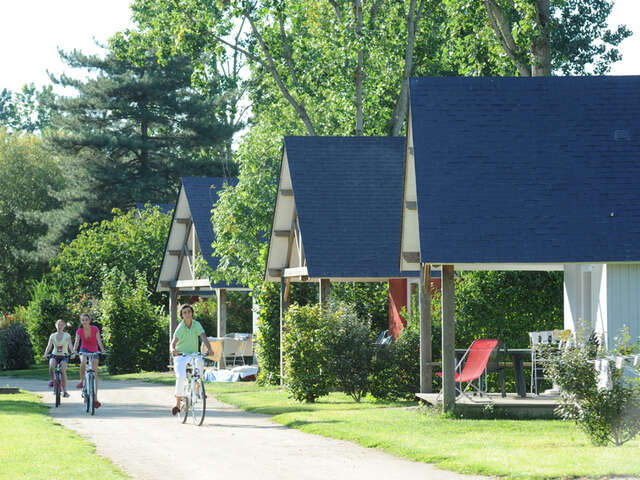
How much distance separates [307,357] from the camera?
2325 centimetres

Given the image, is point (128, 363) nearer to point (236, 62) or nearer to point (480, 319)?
point (480, 319)

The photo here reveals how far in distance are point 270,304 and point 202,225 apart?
921 centimetres

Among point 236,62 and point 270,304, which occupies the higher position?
point 236,62

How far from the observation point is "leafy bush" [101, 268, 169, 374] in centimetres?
3897

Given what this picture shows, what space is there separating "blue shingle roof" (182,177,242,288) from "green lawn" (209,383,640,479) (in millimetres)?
15208

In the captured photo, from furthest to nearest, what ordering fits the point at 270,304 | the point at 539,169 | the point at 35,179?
the point at 35,179 < the point at 270,304 < the point at 539,169

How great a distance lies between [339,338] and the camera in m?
23.4

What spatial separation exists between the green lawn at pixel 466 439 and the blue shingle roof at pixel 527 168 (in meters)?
3.02

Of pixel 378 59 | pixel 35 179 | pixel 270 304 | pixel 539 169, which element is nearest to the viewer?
pixel 539 169

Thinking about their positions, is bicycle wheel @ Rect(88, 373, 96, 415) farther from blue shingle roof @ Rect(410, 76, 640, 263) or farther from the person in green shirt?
blue shingle roof @ Rect(410, 76, 640, 263)

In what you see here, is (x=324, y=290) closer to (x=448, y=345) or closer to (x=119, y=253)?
(x=448, y=345)

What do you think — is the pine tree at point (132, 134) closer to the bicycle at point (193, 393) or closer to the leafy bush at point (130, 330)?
the leafy bush at point (130, 330)

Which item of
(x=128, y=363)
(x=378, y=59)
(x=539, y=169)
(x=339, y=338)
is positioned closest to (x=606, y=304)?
(x=539, y=169)

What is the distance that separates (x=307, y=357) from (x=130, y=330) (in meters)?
17.2
